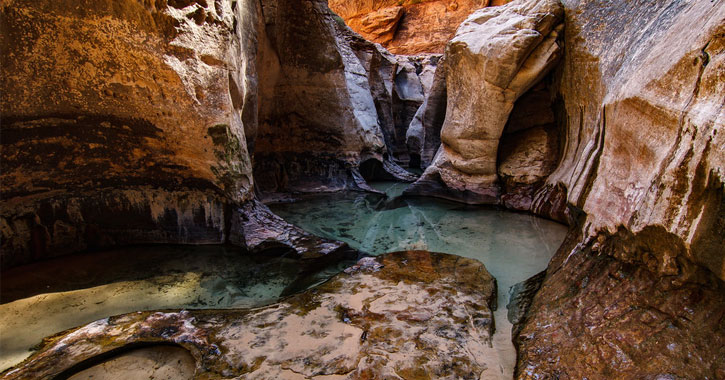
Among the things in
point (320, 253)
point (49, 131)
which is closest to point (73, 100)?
point (49, 131)

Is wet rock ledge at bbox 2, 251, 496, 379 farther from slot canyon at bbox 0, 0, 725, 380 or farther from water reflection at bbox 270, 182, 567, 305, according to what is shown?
water reflection at bbox 270, 182, 567, 305

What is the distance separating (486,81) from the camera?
523 centimetres

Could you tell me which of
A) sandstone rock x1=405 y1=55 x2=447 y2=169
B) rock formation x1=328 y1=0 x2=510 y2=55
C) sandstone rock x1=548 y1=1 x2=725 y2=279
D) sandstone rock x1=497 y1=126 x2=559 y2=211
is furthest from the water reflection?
rock formation x1=328 y1=0 x2=510 y2=55

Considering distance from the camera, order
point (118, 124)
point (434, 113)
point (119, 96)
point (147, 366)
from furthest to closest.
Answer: point (434, 113) → point (118, 124) → point (119, 96) → point (147, 366)

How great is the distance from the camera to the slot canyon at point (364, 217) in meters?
1.61

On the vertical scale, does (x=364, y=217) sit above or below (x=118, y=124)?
below

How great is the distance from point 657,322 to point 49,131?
14.3ft

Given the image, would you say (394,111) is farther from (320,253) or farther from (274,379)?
(274,379)

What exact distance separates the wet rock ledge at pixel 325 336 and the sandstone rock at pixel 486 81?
3.47 metres

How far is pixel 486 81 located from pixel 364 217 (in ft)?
9.22

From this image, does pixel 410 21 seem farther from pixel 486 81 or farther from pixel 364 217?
pixel 364 217

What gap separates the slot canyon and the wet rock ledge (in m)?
0.01

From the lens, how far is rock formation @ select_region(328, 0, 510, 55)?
18.6m

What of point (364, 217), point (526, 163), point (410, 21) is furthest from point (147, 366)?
point (410, 21)
